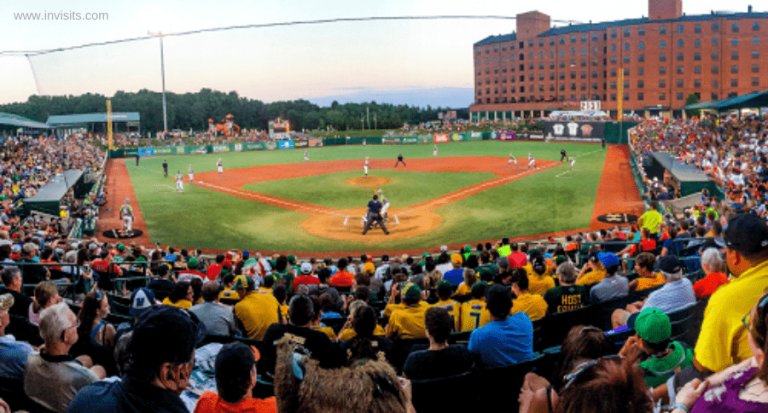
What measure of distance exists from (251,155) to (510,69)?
75.6m

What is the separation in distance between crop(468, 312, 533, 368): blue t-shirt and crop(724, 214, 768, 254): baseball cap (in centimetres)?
198

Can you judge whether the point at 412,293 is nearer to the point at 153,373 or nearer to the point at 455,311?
the point at 455,311

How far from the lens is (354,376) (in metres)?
2.36

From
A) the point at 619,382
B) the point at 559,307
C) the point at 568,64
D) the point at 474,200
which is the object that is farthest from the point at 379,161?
the point at 568,64

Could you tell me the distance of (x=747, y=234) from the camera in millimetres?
4051

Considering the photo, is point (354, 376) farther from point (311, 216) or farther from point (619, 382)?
point (311, 216)

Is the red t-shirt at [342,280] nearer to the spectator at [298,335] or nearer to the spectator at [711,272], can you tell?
the spectator at [298,335]

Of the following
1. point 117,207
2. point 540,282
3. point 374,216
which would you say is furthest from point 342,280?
point 117,207

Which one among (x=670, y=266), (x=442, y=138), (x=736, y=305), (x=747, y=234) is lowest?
(x=670, y=266)

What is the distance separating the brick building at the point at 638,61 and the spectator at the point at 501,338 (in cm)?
8976

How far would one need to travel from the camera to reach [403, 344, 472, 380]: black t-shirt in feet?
15.8

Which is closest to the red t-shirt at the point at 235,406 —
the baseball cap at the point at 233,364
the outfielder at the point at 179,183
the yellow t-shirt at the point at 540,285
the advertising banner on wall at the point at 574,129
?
the baseball cap at the point at 233,364

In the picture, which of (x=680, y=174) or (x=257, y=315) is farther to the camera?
(x=680, y=174)

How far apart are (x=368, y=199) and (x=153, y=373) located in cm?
3030
